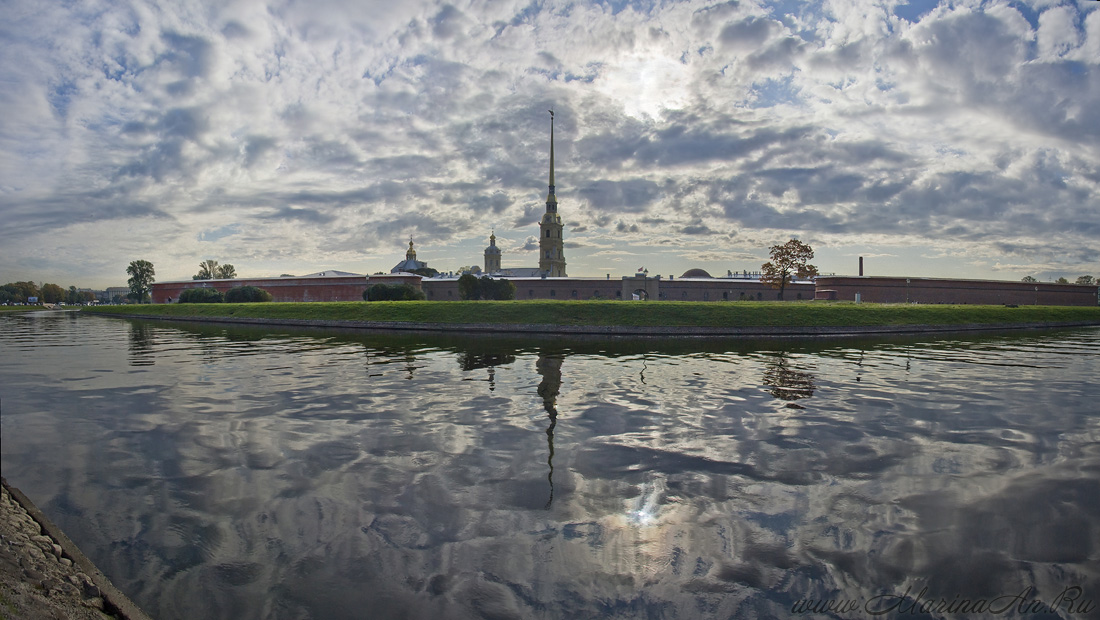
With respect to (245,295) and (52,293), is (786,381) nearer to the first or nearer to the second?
(245,295)

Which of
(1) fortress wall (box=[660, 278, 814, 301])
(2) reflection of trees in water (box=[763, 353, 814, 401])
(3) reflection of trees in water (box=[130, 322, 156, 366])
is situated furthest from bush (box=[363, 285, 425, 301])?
(2) reflection of trees in water (box=[763, 353, 814, 401])

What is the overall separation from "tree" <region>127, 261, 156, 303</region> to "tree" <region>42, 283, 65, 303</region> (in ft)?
179

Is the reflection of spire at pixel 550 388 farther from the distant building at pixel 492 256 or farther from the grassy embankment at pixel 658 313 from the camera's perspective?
the distant building at pixel 492 256

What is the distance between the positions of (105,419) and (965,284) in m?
80.1

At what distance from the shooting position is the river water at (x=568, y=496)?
4488mm

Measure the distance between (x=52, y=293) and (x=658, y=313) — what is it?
6073 inches

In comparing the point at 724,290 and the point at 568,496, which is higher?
the point at 724,290

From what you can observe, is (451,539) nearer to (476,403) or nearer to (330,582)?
(330,582)

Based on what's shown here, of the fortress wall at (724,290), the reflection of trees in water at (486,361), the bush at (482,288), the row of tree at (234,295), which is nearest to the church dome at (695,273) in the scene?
the fortress wall at (724,290)

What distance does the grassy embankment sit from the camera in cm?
3766

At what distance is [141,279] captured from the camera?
96.1 meters

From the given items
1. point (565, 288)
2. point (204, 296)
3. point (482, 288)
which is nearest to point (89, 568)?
point (482, 288)

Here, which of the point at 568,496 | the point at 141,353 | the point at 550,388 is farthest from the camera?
the point at 141,353

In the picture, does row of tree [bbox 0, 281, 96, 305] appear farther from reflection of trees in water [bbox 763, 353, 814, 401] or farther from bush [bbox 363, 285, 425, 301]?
reflection of trees in water [bbox 763, 353, 814, 401]
